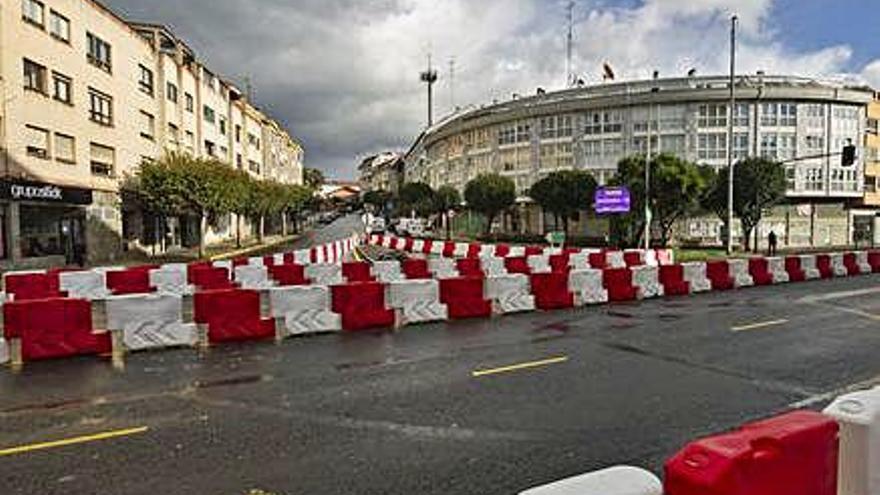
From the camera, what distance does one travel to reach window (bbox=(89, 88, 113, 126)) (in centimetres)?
3256

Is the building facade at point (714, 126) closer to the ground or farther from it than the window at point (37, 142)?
farther from it

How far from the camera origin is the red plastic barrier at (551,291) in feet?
42.3

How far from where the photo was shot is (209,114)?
54000 millimetres

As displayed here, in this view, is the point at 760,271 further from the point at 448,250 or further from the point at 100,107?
the point at 100,107

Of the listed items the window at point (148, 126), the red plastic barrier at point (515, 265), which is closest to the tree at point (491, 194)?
the window at point (148, 126)

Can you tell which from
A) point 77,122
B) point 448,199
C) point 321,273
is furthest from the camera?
point 448,199

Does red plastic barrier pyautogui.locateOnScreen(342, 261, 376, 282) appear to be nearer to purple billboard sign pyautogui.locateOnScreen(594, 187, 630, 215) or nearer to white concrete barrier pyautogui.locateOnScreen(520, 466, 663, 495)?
white concrete barrier pyautogui.locateOnScreen(520, 466, 663, 495)

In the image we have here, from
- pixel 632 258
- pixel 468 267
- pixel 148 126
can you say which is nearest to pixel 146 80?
pixel 148 126

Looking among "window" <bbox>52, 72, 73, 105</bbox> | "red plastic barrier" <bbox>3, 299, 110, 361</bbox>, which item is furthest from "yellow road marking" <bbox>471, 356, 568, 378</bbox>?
"window" <bbox>52, 72, 73, 105</bbox>

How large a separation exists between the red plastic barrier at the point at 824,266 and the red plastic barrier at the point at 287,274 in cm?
1526

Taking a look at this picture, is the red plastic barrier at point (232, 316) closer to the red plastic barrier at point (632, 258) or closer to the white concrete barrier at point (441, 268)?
the white concrete barrier at point (441, 268)

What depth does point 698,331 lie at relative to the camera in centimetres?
1034

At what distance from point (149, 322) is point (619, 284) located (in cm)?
953

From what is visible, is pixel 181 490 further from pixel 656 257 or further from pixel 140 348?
pixel 656 257
